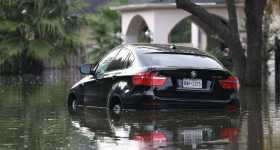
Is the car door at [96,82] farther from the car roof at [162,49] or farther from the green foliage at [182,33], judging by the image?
the green foliage at [182,33]

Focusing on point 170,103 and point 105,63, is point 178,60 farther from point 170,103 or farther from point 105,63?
point 105,63

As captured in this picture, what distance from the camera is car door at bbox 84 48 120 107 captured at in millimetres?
16609

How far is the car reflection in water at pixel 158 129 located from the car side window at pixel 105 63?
2.27 ft

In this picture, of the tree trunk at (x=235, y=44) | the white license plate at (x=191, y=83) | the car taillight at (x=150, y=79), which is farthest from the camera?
the tree trunk at (x=235, y=44)

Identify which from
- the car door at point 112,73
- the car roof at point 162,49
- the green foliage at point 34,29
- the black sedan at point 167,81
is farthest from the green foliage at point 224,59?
the black sedan at point 167,81

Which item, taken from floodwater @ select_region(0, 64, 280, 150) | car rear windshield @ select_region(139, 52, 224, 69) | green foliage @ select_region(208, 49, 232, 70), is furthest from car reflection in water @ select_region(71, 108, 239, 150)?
green foliage @ select_region(208, 49, 232, 70)

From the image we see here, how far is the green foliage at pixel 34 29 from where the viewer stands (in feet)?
128

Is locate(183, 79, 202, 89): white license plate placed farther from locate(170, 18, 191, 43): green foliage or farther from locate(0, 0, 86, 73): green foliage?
locate(170, 18, 191, 43): green foliage

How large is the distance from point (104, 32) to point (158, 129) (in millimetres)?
35847

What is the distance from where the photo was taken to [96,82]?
1667cm

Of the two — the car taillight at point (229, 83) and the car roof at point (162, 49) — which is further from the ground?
the car roof at point (162, 49)

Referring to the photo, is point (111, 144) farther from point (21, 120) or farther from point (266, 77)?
point (266, 77)

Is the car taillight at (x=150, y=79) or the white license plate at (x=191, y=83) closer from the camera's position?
the car taillight at (x=150, y=79)

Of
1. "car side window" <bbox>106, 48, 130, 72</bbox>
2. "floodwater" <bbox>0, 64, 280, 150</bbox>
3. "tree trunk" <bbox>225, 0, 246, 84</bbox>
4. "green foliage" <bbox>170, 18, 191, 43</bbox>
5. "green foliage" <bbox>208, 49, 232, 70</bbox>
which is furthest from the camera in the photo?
"green foliage" <bbox>170, 18, 191, 43</bbox>
